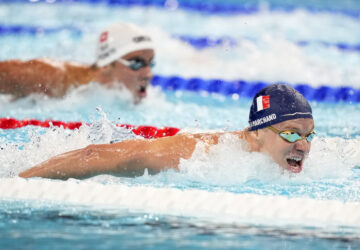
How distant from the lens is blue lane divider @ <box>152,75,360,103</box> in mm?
6359

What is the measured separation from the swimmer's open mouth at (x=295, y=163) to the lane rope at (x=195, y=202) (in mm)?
358

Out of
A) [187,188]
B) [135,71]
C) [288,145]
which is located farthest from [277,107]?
[135,71]

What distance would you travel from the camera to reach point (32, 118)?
16.7ft

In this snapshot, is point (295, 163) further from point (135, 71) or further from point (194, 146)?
point (135, 71)

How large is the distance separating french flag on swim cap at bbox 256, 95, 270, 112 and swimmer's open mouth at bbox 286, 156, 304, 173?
292 mm

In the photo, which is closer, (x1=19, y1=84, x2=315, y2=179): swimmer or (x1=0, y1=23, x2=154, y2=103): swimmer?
(x1=19, y1=84, x2=315, y2=179): swimmer

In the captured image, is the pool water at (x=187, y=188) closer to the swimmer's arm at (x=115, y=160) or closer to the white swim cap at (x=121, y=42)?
the swimmer's arm at (x=115, y=160)

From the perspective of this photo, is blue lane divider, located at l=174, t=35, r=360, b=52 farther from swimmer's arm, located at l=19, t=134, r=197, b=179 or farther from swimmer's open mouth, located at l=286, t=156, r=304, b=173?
swimmer's arm, located at l=19, t=134, r=197, b=179

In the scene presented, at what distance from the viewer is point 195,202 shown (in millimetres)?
2982

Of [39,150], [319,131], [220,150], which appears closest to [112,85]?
[319,131]

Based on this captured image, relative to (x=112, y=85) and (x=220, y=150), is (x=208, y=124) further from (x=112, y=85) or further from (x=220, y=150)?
(x=220, y=150)

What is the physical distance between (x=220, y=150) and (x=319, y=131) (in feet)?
6.20

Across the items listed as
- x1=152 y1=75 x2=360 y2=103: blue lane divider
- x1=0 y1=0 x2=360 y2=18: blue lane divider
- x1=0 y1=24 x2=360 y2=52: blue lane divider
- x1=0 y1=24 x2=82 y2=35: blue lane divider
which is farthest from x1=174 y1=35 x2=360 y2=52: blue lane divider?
x1=0 y1=0 x2=360 y2=18: blue lane divider

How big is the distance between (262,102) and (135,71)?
226 cm
